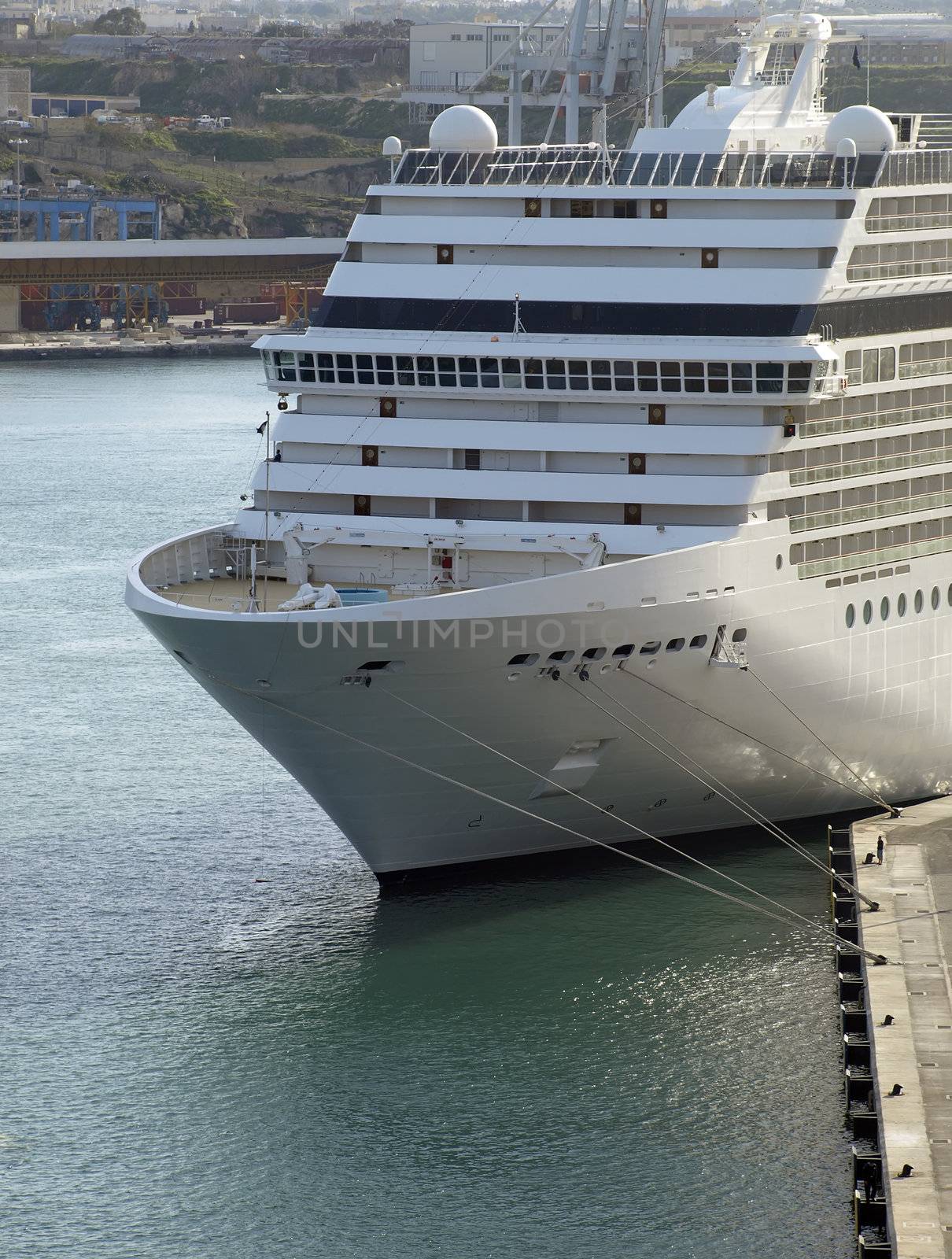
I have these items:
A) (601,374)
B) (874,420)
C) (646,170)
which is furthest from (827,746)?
(646,170)

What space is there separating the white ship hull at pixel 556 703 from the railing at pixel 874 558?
0.64 ft

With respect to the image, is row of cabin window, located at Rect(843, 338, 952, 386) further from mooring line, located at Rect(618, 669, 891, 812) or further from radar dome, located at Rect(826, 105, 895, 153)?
mooring line, located at Rect(618, 669, 891, 812)

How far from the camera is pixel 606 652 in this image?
24.2m

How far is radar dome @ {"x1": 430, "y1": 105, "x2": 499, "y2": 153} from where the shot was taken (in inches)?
1095

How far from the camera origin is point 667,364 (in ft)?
82.9

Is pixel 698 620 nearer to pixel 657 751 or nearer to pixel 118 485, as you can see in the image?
pixel 657 751

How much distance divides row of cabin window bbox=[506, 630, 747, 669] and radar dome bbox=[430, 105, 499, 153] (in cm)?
732

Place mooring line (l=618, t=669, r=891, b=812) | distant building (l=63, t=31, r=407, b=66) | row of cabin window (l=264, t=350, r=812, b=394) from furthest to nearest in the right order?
distant building (l=63, t=31, r=407, b=66) → row of cabin window (l=264, t=350, r=812, b=394) → mooring line (l=618, t=669, r=891, b=812)

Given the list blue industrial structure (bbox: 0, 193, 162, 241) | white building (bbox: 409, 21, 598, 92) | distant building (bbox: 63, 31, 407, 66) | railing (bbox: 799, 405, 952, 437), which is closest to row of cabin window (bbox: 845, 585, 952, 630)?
railing (bbox: 799, 405, 952, 437)

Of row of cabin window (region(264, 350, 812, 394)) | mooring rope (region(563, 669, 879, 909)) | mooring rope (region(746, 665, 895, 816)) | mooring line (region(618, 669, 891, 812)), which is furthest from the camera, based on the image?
mooring rope (region(746, 665, 895, 816))

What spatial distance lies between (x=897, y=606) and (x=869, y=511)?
1473mm

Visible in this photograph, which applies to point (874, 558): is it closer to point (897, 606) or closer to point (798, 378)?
point (897, 606)

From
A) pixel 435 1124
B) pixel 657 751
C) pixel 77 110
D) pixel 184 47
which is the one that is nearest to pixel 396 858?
pixel 657 751

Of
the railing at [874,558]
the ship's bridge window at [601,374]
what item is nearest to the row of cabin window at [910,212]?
the ship's bridge window at [601,374]
